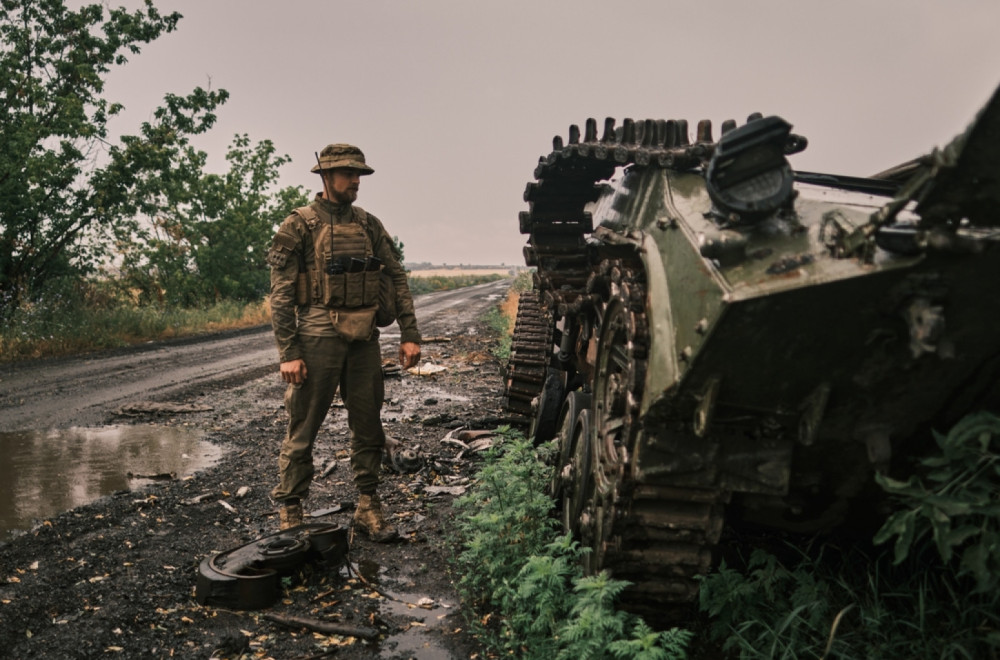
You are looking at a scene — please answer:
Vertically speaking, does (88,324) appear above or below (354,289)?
below

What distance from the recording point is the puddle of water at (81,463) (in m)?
5.52

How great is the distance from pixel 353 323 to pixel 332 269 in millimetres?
342

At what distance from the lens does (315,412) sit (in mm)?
4891

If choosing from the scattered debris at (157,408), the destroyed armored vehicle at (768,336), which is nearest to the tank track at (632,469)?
the destroyed armored vehicle at (768,336)

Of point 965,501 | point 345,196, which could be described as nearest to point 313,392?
point 345,196

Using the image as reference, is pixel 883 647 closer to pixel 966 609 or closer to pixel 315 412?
pixel 966 609

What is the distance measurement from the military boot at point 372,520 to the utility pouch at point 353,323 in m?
1.04

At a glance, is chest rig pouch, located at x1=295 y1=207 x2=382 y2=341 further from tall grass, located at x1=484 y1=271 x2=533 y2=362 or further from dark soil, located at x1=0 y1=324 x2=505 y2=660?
tall grass, located at x1=484 y1=271 x2=533 y2=362

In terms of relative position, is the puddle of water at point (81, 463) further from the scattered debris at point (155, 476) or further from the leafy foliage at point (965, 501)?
the leafy foliage at point (965, 501)

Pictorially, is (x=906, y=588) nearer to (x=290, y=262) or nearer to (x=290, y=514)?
(x=290, y=514)

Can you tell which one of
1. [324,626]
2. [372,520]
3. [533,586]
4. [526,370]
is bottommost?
[324,626]

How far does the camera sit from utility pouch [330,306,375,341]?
15.8 feet

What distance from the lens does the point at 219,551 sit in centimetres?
436

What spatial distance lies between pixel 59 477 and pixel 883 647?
563cm
